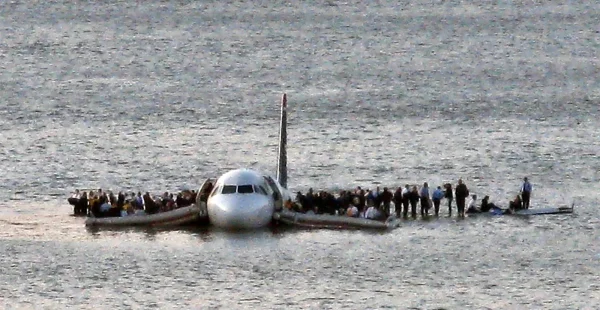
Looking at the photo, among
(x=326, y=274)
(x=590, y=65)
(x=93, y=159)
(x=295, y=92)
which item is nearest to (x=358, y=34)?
(x=590, y=65)

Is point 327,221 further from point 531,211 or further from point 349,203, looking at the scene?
point 531,211

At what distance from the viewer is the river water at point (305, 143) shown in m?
62.1

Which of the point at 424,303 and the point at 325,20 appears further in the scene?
the point at 325,20

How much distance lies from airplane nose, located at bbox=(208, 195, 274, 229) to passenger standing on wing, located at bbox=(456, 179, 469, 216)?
865 centimetres

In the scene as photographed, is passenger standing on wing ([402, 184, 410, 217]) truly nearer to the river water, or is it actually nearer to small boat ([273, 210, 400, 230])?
the river water

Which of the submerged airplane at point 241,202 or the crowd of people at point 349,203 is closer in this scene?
the submerged airplane at point 241,202

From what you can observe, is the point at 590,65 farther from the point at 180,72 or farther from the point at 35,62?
the point at 35,62

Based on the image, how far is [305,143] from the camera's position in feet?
330

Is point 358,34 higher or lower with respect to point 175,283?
higher

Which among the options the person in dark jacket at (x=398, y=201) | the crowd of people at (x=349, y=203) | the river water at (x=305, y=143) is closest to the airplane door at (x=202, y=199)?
the crowd of people at (x=349, y=203)

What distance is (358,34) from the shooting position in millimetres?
170000

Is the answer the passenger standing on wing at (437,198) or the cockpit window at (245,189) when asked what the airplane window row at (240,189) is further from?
the passenger standing on wing at (437,198)

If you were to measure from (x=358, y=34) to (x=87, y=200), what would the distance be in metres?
95.8

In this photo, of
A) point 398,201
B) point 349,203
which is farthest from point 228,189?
point 398,201
